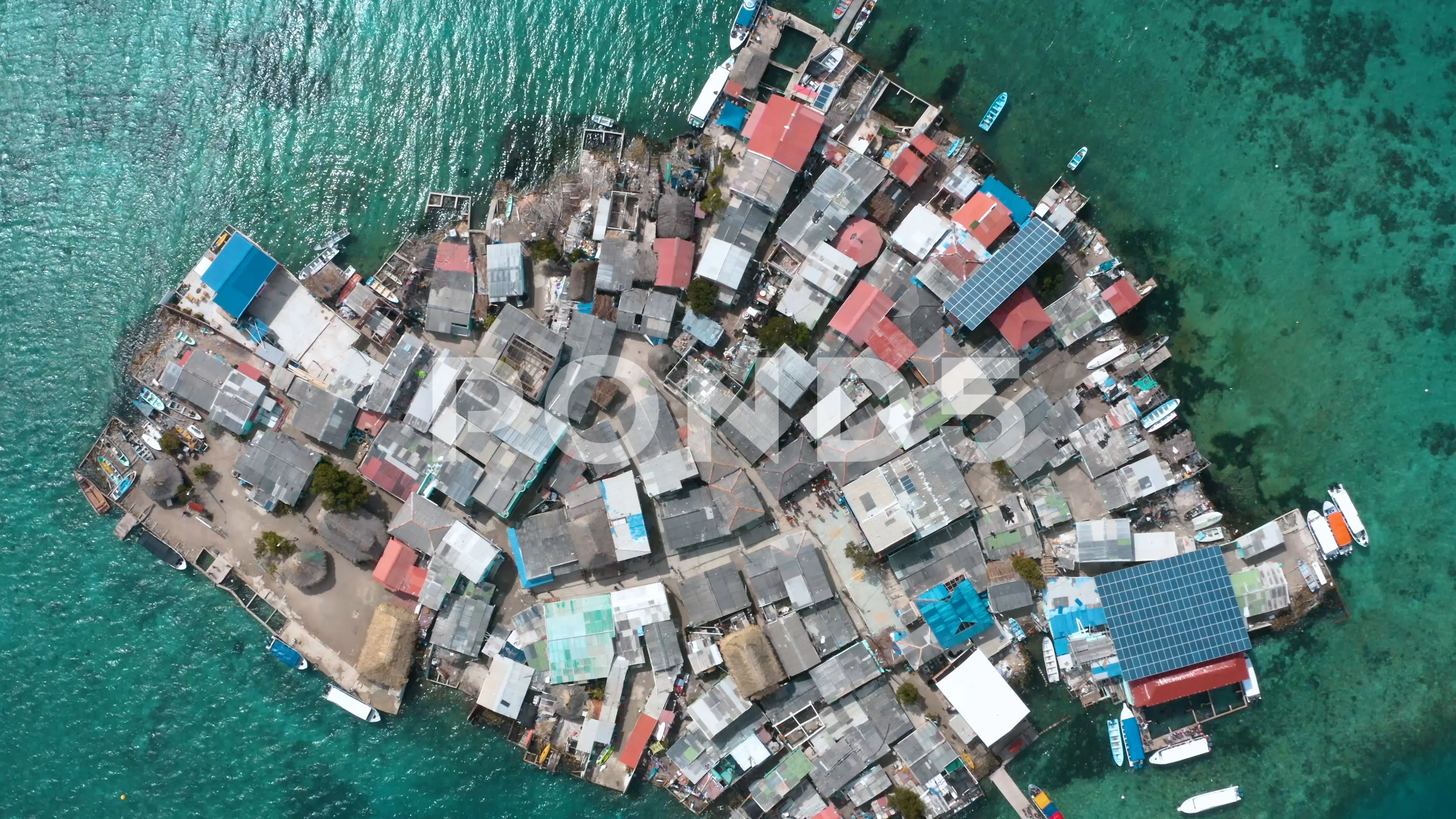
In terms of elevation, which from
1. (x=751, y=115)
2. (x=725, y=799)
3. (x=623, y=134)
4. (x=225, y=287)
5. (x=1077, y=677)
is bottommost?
(x=725, y=799)

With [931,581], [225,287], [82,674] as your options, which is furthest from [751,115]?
[82,674]

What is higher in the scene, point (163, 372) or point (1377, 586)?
point (1377, 586)

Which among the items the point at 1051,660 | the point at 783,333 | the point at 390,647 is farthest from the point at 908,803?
the point at 390,647

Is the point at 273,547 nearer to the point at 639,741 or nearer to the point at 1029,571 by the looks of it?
the point at 639,741

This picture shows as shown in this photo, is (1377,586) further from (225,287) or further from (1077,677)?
(225,287)

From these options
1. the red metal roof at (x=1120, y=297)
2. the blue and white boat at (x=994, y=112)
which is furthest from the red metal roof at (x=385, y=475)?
the red metal roof at (x=1120, y=297)

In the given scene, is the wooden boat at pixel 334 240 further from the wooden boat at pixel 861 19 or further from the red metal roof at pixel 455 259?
the wooden boat at pixel 861 19
